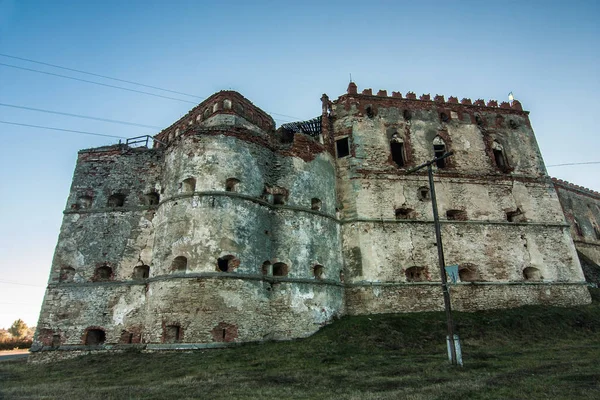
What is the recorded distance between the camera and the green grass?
7.82 meters

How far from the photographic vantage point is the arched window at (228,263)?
45.2 ft

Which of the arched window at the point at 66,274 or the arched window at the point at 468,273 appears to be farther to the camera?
the arched window at the point at 468,273

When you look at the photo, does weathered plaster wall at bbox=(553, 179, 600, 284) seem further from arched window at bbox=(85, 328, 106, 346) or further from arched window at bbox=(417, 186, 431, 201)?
arched window at bbox=(85, 328, 106, 346)

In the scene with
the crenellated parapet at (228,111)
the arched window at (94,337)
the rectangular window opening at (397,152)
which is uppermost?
the crenellated parapet at (228,111)

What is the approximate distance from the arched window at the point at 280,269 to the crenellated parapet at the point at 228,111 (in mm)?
7651

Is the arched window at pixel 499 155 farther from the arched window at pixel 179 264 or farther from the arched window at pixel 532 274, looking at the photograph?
the arched window at pixel 179 264

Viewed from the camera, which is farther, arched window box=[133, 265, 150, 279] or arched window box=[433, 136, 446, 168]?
arched window box=[433, 136, 446, 168]

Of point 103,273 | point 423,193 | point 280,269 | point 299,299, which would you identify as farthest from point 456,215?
A: point 103,273

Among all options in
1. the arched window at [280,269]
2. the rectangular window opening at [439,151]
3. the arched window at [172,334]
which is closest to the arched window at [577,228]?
the rectangular window opening at [439,151]

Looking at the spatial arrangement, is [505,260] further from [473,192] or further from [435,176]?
[435,176]

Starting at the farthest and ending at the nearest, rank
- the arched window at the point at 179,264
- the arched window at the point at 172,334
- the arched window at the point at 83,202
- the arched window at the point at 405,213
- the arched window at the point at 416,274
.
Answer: the arched window at the point at 405,213, the arched window at the point at 416,274, the arched window at the point at 83,202, the arched window at the point at 179,264, the arched window at the point at 172,334

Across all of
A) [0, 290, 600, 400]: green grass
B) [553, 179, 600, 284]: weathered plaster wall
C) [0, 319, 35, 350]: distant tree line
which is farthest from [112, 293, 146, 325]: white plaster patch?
[553, 179, 600, 284]: weathered plaster wall

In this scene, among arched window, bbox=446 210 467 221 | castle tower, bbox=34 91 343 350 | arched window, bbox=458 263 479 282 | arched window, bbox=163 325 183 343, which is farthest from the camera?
arched window, bbox=446 210 467 221

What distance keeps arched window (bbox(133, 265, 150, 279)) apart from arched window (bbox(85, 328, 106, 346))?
250 cm
